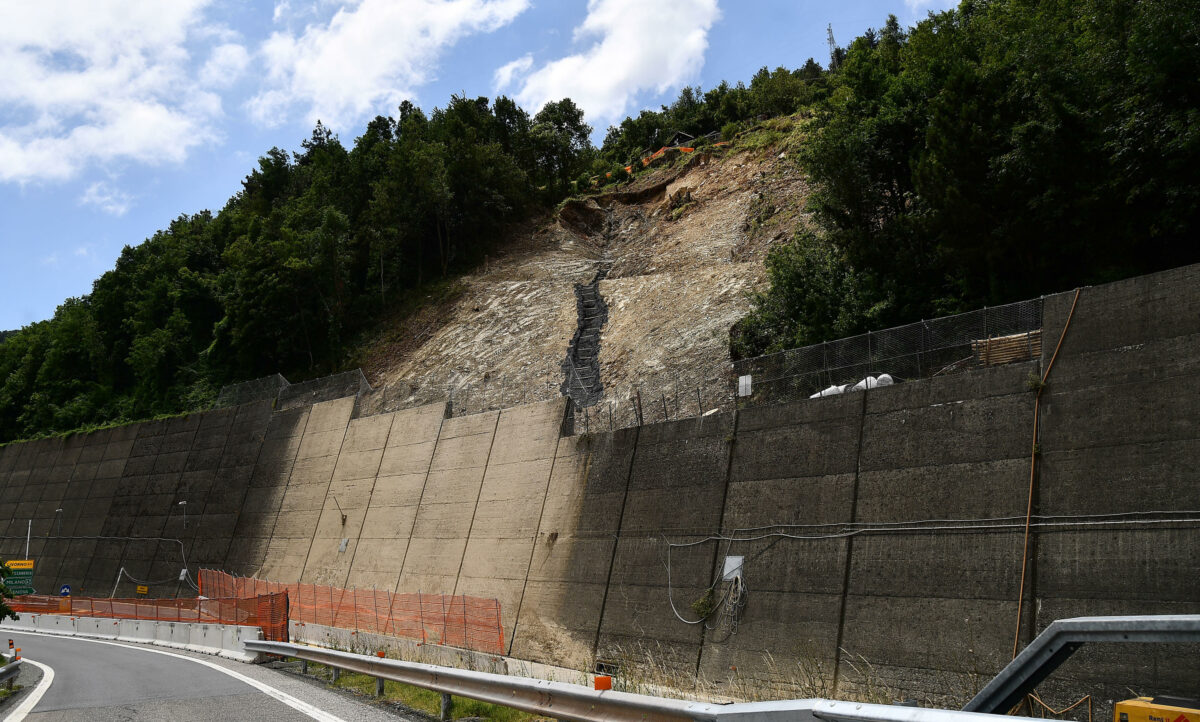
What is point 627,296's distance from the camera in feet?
137

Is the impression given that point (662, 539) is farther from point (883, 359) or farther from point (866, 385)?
point (883, 359)

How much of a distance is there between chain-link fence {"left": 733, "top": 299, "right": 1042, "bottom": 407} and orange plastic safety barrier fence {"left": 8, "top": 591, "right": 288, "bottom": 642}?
1217 cm

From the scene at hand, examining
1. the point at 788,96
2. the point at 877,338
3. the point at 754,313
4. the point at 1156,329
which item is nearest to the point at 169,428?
the point at 754,313

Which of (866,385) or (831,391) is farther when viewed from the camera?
(831,391)

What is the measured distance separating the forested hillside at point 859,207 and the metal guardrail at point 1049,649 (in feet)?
59.4

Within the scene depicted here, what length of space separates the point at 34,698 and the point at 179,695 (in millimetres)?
2696

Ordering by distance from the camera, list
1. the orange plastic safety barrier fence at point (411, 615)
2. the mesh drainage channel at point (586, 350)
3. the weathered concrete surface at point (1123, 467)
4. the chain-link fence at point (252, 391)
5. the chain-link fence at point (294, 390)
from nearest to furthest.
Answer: the weathered concrete surface at point (1123, 467), the orange plastic safety barrier fence at point (411, 615), the mesh drainage channel at point (586, 350), the chain-link fence at point (294, 390), the chain-link fence at point (252, 391)

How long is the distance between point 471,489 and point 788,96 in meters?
49.9

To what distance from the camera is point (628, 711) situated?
6.89 meters

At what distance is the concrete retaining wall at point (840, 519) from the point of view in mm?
13289

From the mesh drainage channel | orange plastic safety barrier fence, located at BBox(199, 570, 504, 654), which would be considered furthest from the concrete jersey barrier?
the mesh drainage channel

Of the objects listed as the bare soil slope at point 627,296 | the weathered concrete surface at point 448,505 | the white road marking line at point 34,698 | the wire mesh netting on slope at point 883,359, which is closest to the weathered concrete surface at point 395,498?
the weathered concrete surface at point 448,505

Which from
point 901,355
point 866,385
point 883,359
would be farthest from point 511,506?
point 901,355

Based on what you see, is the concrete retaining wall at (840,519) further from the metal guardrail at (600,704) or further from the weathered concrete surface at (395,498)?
the metal guardrail at (600,704)
